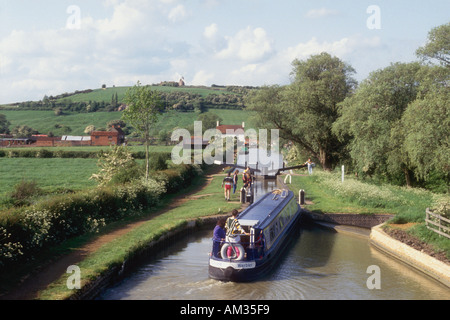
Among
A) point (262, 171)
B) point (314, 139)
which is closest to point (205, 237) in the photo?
point (262, 171)

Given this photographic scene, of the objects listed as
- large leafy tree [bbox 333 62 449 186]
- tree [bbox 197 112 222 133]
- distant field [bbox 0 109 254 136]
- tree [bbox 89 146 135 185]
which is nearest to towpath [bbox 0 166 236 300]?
tree [bbox 89 146 135 185]

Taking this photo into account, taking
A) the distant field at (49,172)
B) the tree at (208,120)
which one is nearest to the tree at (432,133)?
the distant field at (49,172)

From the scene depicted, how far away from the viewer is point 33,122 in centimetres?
11262

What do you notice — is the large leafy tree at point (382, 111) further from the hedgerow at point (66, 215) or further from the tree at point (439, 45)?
the hedgerow at point (66, 215)

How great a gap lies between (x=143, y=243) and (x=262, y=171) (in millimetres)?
23978

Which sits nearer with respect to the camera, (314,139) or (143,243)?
(143,243)

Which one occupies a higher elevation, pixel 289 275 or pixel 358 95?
pixel 358 95

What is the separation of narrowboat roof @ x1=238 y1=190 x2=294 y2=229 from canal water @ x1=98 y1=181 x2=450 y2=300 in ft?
5.52

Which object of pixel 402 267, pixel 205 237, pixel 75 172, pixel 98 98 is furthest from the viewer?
pixel 98 98

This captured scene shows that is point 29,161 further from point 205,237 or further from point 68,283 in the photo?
point 68,283

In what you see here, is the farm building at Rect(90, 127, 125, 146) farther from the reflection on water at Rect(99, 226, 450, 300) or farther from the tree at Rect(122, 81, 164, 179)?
the reflection on water at Rect(99, 226, 450, 300)

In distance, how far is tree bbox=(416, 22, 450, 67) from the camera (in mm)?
24234

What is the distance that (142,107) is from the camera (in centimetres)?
2650

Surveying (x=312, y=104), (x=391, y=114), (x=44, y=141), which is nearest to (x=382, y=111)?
(x=391, y=114)
